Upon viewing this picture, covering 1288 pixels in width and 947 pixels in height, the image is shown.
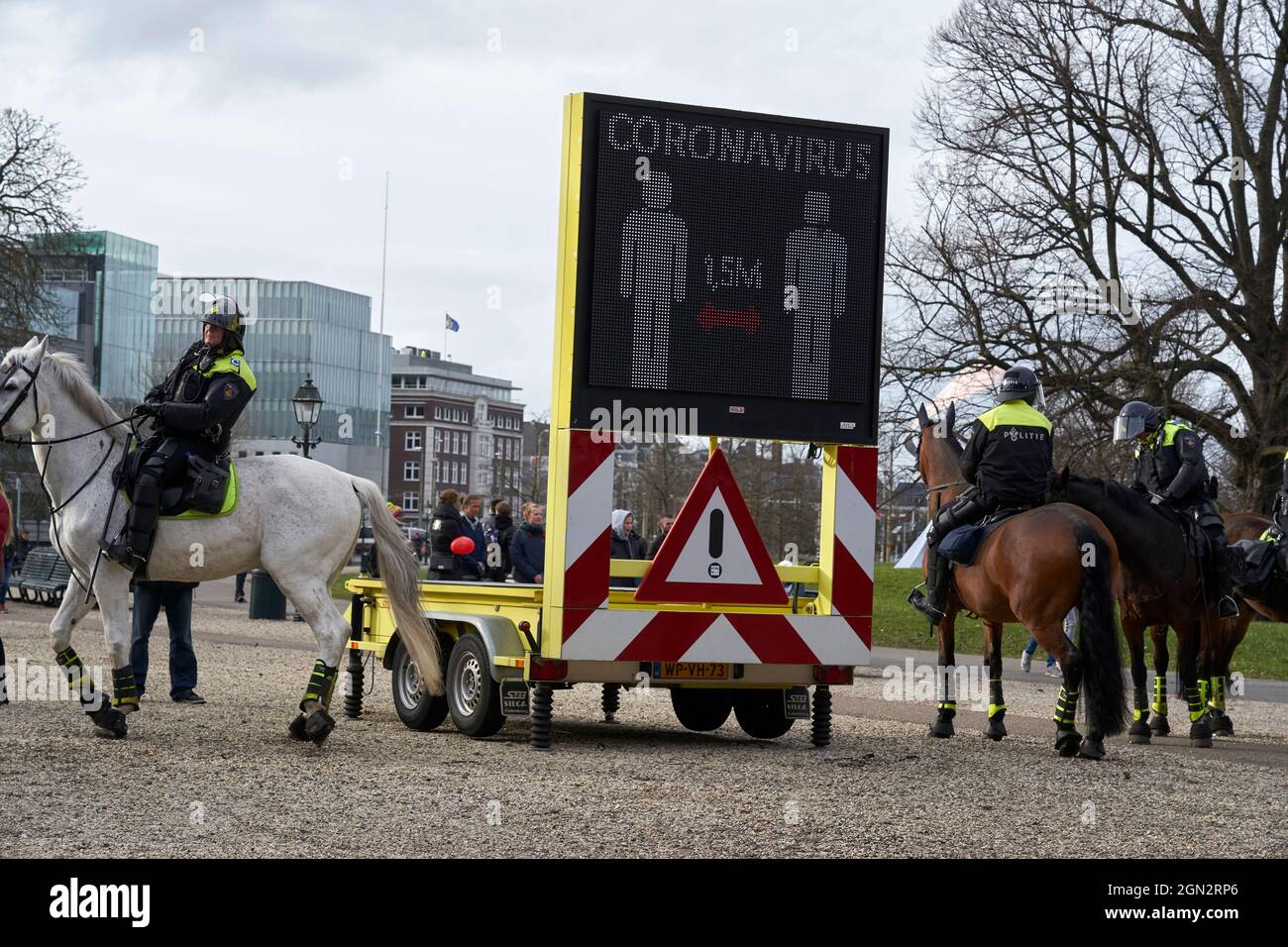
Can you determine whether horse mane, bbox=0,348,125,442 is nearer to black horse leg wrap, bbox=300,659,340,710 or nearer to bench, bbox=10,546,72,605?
black horse leg wrap, bbox=300,659,340,710

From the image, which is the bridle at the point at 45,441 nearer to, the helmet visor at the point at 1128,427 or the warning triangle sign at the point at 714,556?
the warning triangle sign at the point at 714,556

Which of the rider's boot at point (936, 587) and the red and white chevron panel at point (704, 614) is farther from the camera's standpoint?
the rider's boot at point (936, 587)

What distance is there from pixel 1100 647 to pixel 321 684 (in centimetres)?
509

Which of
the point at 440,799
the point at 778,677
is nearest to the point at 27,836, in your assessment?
the point at 440,799

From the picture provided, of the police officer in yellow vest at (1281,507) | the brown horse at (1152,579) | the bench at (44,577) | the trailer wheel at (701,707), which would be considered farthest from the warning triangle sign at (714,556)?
the bench at (44,577)

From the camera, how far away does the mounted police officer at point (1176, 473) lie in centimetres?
1309

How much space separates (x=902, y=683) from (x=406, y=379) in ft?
379

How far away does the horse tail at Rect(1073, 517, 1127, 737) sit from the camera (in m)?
11.0

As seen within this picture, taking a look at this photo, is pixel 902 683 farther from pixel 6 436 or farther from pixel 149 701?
pixel 6 436

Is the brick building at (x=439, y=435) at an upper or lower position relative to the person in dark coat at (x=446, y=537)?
upper

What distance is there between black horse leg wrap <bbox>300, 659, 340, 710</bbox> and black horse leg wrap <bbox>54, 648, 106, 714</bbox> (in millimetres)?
1254

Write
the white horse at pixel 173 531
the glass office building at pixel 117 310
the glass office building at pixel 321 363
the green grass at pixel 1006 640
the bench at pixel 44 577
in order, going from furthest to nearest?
the glass office building at pixel 321 363 → the glass office building at pixel 117 310 → the bench at pixel 44 577 → the green grass at pixel 1006 640 → the white horse at pixel 173 531

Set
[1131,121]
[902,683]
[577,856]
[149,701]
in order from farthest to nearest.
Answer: [1131,121] < [902,683] < [149,701] < [577,856]
